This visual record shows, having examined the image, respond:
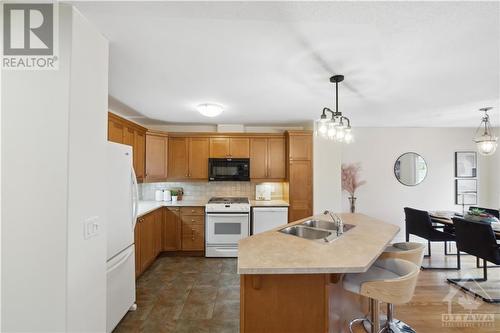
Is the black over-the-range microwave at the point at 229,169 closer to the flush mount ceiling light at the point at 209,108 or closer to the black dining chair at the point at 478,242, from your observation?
the flush mount ceiling light at the point at 209,108

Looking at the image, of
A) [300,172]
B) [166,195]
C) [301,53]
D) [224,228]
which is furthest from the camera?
[166,195]

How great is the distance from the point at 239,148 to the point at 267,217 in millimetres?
1402

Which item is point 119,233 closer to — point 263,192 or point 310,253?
point 310,253

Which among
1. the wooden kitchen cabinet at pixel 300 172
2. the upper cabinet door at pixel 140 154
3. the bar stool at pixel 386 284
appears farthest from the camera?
the wooden kitchen cabinet at pixel 300 172

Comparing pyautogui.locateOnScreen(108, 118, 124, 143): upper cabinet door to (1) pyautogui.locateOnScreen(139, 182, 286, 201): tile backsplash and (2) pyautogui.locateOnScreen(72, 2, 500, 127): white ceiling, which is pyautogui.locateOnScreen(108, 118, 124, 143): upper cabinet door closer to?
(2) pyautogui.locateOnScreen(72, 2, 500, 127): white ceiling

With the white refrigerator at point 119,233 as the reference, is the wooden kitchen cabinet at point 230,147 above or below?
above

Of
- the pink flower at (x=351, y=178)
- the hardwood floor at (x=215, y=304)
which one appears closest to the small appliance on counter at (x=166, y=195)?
the hardwood floor at (x=215, y=304)

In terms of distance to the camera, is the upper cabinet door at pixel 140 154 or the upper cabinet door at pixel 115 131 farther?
the upper cabinet door at pixel 140 154

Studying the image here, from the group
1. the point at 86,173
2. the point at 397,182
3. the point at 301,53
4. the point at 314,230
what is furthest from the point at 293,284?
the point at 397,182

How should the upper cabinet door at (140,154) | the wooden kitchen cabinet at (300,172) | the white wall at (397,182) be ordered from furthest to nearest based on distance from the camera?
the white wall at (397,182), the wooden kitchen cabinet at (300,172), the upper cabinet door at (140,154)

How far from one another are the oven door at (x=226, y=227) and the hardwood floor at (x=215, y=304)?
1.52ft

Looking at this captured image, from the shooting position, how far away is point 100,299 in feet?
4.98

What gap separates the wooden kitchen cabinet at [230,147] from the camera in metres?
4.27

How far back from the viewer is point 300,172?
13.3 feet
